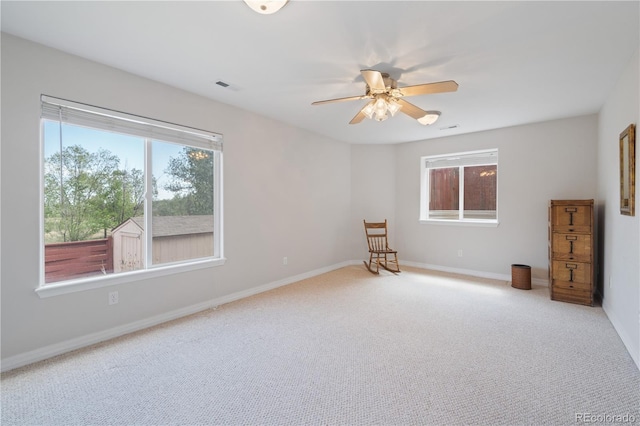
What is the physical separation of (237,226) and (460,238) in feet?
12.5

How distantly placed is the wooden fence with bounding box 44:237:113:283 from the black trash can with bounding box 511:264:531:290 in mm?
4990

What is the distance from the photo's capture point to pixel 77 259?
2.50m

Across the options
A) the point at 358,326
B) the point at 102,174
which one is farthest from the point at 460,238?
the point at 102,174

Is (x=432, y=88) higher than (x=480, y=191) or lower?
higher

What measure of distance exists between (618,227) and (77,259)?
4.95 m

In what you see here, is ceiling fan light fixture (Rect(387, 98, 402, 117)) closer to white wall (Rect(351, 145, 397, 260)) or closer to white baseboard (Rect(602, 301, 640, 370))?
white baseboard (Rect(602, 301, 640, 370))

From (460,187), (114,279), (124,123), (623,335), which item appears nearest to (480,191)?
(460,187)

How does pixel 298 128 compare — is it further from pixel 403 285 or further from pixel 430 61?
pixel 403 285

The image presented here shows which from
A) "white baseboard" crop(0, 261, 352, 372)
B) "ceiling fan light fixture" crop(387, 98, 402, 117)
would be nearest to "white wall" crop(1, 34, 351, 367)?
"white baseboard" crop(0, 261, 352, 372)

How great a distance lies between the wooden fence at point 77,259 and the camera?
236 cm

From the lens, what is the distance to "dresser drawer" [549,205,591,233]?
3387mm

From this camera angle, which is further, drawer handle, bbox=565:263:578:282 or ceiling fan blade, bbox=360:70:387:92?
drawer handle, bbox=565:263:578:282

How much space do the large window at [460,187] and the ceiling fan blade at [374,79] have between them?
3237 millimetres

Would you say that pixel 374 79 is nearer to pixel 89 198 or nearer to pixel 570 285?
pixel 89 198
